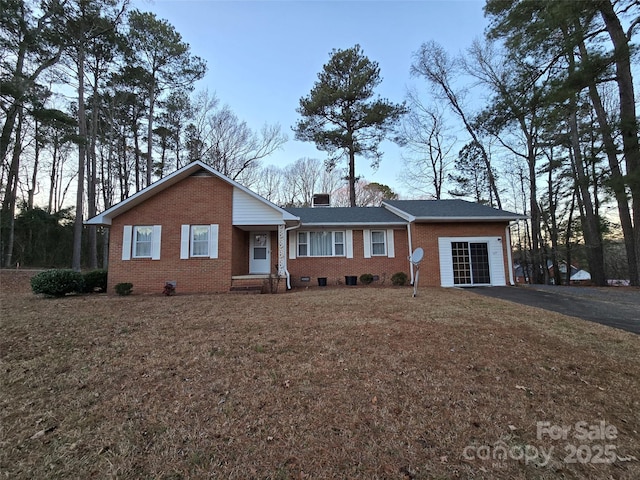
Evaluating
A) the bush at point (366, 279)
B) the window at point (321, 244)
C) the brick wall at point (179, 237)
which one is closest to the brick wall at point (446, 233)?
the bush at point (366, 279)

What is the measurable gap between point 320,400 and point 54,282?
11.2 meters

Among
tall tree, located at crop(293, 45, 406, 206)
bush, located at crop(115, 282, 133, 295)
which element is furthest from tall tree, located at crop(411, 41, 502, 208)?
bush, located at crop(115, 282, 133, 295)

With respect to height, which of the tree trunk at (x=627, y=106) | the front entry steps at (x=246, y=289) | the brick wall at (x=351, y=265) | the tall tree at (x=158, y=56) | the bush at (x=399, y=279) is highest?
the tall tree at (x=158, y=56)

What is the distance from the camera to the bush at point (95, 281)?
11258 millimetres

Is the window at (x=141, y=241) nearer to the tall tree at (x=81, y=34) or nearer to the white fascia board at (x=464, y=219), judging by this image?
the tall tree at (x=81, y=34)

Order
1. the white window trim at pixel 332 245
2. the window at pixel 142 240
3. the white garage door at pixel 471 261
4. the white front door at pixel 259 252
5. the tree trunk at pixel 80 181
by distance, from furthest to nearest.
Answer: the tree trunk at pixel 80 181, the white front door at pixel 259 252, the white window trim at pixel 332 245, the white garage door at pixel 471 261, the window at pixel 142 240

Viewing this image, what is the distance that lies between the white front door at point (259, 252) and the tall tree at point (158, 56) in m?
10.8

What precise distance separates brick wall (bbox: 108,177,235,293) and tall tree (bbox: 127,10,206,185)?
9.51 metres

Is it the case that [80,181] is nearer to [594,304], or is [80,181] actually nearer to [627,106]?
[594,304]

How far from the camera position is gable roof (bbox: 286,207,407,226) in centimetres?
1330

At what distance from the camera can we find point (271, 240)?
13.7 m

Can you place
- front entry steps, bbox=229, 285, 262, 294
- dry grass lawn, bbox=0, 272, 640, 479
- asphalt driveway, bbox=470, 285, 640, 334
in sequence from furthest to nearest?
front entry steps, bbox=229, 285, 262, 294, asphalt driveway, bbox=470, 285, 640, 334, dry grass lawn, bbox=0, 272, 640, 479

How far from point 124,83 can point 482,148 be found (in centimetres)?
2480

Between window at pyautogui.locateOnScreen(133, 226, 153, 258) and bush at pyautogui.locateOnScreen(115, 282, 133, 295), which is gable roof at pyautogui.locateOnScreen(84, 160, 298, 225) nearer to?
window at pyautogui.locateOnScreen(133, 226, 153, 258)
